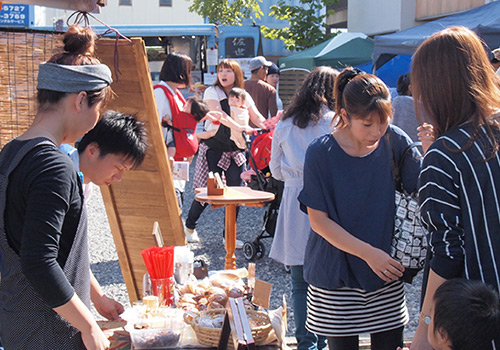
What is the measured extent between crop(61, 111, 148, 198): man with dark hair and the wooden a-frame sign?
77cm

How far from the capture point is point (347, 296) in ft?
8.20

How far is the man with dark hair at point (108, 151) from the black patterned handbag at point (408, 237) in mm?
1136

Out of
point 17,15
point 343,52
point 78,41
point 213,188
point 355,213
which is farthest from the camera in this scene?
point 17,15

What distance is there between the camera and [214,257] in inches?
237

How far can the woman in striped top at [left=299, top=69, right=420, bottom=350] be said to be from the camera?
2451 mm

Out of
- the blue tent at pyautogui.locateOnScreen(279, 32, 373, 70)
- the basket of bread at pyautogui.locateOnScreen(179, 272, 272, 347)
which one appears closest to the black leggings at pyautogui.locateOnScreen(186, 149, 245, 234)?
the basket of bread at pyautogui.locateOnScreen(179, 272, 272, 347)

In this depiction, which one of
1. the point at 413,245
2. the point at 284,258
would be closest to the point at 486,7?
the point at 284,258

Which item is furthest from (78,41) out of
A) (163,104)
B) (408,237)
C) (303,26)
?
(303,26)

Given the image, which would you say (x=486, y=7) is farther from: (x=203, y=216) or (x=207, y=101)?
(x=203, y=216)

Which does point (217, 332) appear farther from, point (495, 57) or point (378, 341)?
point (495, 57)

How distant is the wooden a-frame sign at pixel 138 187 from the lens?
2916 millimetres

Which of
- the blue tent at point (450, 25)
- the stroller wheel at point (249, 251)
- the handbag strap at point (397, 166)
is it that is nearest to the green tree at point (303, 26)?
the blue tent at point (450, 25)

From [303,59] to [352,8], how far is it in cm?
440

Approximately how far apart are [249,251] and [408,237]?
11.8 ft
